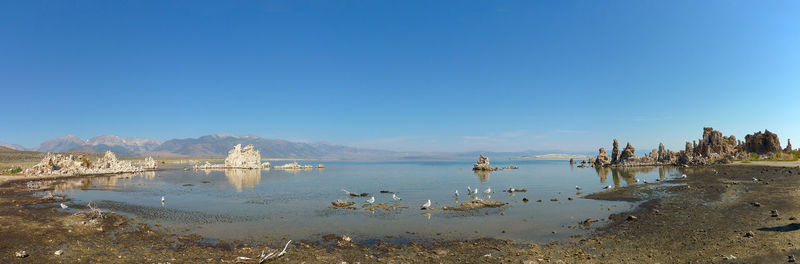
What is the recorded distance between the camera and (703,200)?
27.6m

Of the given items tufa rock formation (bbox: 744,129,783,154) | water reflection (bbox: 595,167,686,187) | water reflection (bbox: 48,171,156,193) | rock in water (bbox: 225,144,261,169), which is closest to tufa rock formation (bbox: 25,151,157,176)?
water reflection (bbox: 48,171,156,193)

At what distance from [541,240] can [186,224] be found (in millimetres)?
21360

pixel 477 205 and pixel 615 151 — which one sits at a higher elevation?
pixel 615 151

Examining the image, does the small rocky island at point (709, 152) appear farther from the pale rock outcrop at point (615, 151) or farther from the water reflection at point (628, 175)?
the water reflection at point (628, 175)

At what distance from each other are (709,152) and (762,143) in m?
14.2

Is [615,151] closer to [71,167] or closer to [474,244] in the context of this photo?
[474,244]

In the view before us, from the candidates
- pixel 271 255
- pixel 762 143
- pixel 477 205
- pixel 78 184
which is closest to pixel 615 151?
pixel 762 143

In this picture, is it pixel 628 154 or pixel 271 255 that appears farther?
pixel 628 154

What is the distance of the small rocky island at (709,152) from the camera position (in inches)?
3241

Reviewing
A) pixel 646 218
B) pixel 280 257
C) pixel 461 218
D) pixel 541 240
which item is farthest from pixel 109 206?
pixel 646 218

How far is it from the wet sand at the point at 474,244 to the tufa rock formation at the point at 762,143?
86067mm

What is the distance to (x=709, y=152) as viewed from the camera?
279 ft

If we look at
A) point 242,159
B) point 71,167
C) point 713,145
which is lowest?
point 71,167

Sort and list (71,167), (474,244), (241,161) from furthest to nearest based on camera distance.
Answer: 1. (241,161)
2. (71,167)
3. (474,244)
